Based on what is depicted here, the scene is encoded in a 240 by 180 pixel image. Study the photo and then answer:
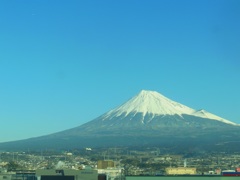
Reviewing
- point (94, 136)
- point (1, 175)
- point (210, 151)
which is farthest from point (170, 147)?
point (1, 175)

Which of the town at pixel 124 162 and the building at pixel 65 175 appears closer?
the building at pixel 65 175

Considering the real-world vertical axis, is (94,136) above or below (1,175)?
above

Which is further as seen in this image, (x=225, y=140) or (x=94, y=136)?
(x=94, y=136)

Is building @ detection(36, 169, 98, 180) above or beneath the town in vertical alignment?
beneath

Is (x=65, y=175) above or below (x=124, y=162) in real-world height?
below

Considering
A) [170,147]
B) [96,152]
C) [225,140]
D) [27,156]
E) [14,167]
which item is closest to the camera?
[14,167]

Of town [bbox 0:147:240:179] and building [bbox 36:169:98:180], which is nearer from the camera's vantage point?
building [bbox 36:169:98:180]

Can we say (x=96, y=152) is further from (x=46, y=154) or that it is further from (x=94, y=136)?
(x=94, y=136)

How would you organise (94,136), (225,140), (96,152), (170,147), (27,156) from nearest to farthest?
(27,156) → (96,152) → (170,147) → (225,140) → (94,136)

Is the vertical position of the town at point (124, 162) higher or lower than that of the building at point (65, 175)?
higher

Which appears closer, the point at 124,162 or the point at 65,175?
the point at 65,175
